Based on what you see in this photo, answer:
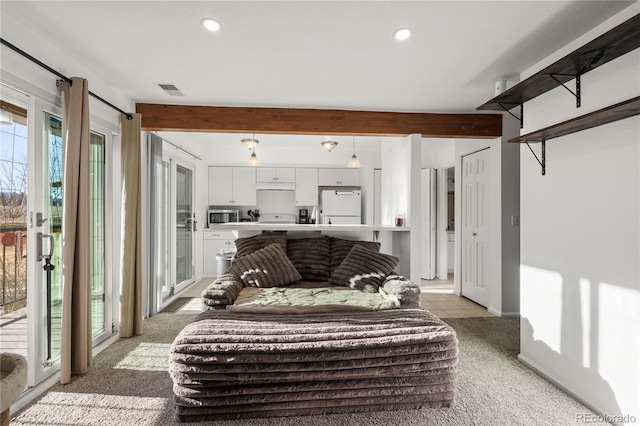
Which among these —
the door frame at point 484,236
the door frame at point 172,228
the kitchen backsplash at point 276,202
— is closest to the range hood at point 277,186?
the kitchen backsplash at point 276,202

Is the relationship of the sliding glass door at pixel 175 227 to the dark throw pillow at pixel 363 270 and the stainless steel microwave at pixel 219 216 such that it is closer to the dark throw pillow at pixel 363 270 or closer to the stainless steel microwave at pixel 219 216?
the stainless steel microwave at pixel 219 216

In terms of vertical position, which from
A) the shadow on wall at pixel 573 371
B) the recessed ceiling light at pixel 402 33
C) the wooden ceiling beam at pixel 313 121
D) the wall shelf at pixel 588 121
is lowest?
the shadow on wall at pixel 573 371

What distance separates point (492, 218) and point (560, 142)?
186 centimetres

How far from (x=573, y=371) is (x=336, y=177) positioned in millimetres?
4848

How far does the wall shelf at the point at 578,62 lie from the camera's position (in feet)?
5.74

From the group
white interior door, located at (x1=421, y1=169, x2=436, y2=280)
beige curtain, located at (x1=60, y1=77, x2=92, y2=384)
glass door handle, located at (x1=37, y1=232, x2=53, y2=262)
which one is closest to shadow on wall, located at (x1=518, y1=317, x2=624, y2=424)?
beige curtain, located at (x1=60, y1=77, x2=92, y2=384)

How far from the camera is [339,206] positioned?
255 inches

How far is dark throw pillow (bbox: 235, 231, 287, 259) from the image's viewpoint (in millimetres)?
3504

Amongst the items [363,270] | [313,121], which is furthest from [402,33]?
[363,270]

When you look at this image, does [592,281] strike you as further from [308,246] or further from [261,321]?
[308,246]

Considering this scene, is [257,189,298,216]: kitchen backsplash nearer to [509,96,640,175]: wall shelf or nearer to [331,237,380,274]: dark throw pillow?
[331,237,380,274]: dark throw pillow

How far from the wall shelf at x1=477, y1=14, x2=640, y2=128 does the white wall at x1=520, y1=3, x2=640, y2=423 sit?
6 cm

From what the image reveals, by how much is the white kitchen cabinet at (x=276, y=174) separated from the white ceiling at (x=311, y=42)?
9.83 feet

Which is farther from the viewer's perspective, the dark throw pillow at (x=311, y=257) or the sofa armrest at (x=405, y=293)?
the dark throw pillow at (x=311, y=257)
